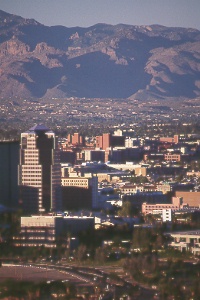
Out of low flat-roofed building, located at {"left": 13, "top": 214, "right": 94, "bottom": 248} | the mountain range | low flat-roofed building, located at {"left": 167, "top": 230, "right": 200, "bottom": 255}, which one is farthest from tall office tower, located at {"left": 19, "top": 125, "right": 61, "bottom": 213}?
the mountain range

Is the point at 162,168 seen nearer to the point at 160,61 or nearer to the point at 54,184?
the point at 54,184

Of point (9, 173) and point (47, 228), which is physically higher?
point (9, 173)

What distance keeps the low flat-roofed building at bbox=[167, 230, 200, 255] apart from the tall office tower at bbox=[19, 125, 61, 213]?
529 cm

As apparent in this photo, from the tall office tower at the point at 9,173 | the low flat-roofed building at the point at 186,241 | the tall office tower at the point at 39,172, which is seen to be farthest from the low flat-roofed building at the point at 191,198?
the low flat-roofed building at the point at 186,241

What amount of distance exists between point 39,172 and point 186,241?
24.7ft

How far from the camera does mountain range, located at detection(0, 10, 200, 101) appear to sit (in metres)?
94.1

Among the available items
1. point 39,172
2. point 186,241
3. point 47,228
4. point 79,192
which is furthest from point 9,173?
point 186,241

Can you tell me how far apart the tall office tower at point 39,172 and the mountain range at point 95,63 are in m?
50.3

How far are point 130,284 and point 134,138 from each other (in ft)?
115

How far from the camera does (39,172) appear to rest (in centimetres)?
3456

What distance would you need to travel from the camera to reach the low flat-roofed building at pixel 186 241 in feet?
87.9

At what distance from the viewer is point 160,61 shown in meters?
102

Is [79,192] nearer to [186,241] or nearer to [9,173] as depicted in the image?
[9,173]

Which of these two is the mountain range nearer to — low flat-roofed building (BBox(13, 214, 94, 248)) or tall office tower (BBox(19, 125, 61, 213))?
tall office tower (BBox(19, 125, 61, 213))
